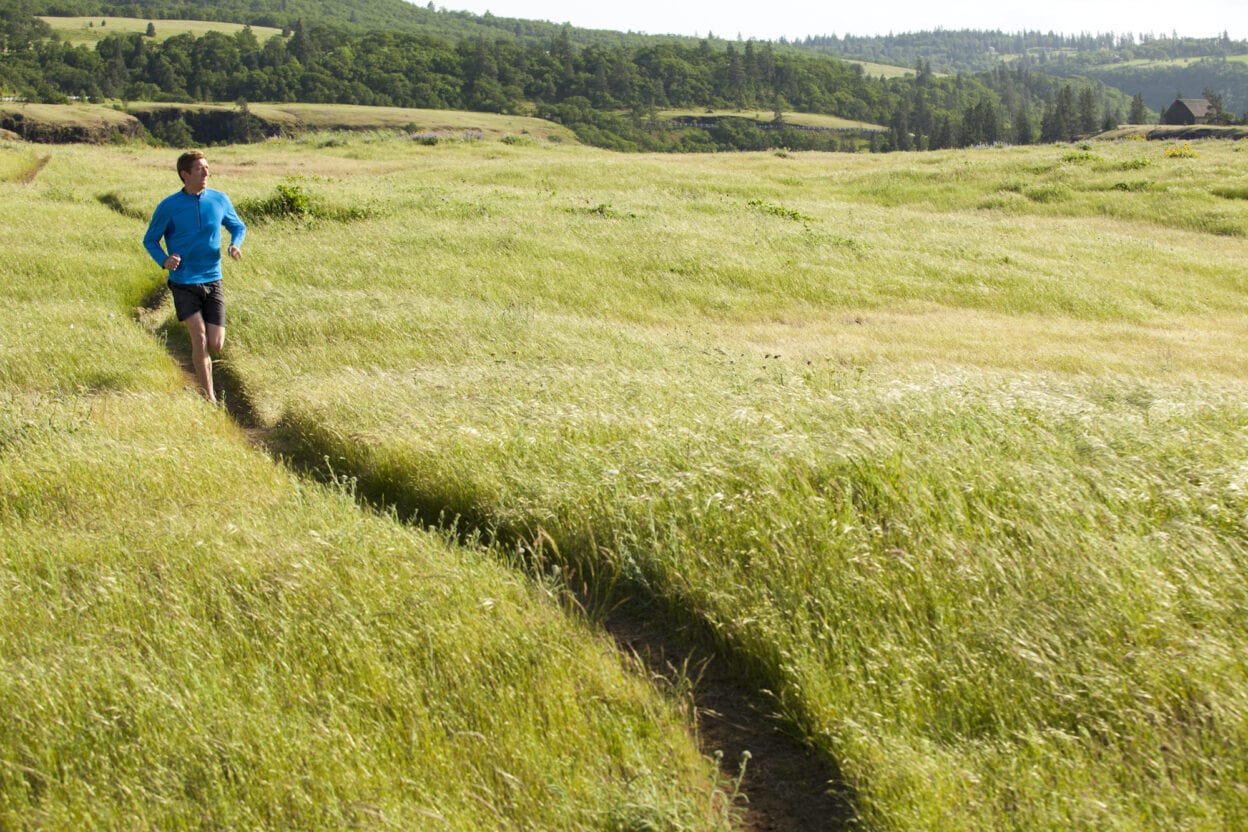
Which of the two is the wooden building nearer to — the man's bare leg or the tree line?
the tree line

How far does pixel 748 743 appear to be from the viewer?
4152 millimetres

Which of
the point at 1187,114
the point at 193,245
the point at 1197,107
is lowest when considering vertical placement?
the point at 193,245

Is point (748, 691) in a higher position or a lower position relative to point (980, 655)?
lower

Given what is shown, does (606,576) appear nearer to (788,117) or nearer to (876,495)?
(876,495)

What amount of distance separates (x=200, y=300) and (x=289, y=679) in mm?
7678

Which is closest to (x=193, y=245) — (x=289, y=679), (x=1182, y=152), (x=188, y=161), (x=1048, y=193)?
(x=188, y=161)

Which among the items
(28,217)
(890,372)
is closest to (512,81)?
(28,217)

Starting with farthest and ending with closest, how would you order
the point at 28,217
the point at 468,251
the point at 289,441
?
1. the point at 28,217
2. the point at 468,251
3. the point at 289,441

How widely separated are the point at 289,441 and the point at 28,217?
1678cm

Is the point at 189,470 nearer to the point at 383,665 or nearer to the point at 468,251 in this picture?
the point at 383,665

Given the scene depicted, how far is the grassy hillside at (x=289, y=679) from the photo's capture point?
3461 mm

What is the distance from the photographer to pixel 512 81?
559 feet

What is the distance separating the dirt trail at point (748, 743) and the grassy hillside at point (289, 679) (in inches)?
8.0

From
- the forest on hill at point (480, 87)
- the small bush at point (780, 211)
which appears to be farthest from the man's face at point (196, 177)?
the forest on hill at point (480, 87)
